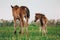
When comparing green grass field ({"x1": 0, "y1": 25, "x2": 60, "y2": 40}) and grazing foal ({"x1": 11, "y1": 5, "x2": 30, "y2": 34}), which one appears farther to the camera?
grazing foal ({"x1": 11, "y1": 5, "x2": 30, "y2": 34})

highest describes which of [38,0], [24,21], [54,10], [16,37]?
[38,0]

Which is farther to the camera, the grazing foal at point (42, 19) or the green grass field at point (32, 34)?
the grazing foal at point (42, 19)

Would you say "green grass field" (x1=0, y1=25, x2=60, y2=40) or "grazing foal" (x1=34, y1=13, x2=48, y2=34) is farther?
"grazing foal" (x1=34, y1=13, x2=48, y2=34)

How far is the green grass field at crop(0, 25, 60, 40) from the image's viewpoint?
2.49 metres

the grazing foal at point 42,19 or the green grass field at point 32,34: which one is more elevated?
the grazing foal at point 42,19

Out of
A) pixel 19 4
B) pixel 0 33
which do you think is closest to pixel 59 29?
pixel 19 4

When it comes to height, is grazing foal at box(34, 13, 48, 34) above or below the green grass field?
above

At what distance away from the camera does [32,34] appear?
263 cm

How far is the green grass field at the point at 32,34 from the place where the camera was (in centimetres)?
249

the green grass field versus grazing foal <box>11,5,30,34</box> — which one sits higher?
grazing foal <box>11,5,30,34</box>

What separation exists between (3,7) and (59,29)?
98cm

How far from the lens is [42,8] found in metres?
2.76

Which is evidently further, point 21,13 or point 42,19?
point 42,19

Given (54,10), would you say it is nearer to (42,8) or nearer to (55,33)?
(42,8)
